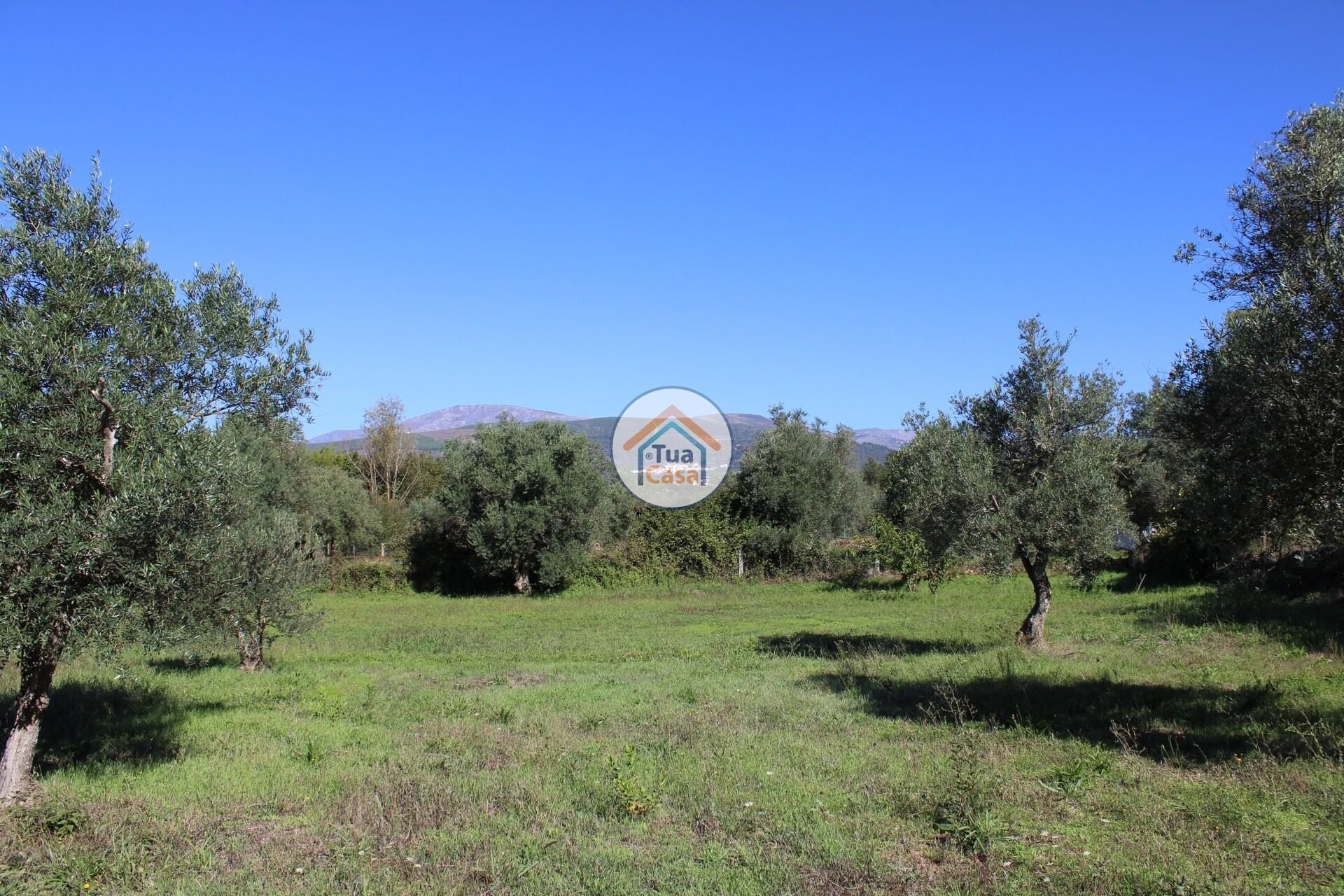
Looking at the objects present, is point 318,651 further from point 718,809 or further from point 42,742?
point 718,809

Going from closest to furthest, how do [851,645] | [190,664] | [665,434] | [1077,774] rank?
[1077,774]
[190,664]
[851,645]
[665,434]

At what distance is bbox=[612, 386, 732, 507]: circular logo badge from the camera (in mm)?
35000

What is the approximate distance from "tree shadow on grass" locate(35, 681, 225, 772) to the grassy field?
0.05 metres

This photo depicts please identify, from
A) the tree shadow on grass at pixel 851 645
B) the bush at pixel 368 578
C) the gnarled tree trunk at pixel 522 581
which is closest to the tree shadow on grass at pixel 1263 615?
the tree shadow on grass at pixel 851 645

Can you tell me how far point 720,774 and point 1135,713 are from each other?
5985 mm

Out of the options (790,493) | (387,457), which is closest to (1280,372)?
(790,493)

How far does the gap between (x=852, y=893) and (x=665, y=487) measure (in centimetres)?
3401

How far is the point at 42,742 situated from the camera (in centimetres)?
981

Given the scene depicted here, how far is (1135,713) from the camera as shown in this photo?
34.2 ft

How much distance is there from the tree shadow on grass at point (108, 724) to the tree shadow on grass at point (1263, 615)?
1780 cm

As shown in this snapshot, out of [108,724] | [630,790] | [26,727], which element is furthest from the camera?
[108,724]

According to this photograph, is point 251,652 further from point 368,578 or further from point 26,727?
point 368,578

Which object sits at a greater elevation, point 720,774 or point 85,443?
point 85,443

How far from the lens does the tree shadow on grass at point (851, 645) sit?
17031 millimetres
